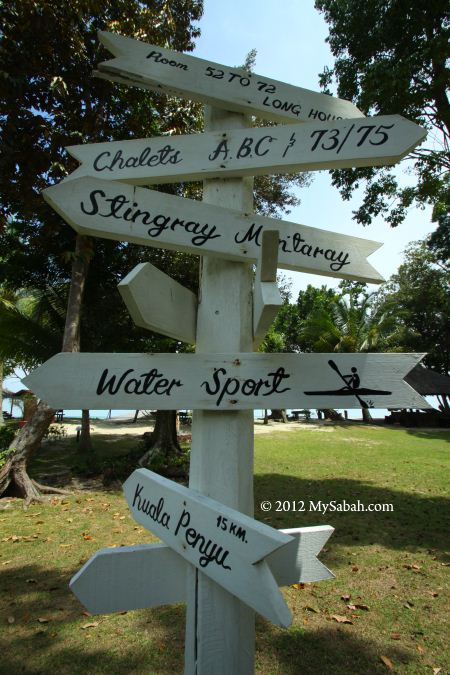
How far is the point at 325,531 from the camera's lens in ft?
4.99

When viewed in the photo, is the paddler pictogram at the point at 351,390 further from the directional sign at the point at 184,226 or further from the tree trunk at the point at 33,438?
the tree trunk at the point at 33,438

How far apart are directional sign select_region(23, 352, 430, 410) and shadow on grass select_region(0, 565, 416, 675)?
249 centimetres

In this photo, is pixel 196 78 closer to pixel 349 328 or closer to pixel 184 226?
A: pixel 184 226

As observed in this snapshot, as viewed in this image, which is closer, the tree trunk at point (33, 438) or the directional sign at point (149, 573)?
the directional sign at point (149, 573)

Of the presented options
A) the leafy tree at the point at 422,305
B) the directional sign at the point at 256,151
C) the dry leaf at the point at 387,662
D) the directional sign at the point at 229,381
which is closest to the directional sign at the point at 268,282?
the directional sign at the point at 229,381

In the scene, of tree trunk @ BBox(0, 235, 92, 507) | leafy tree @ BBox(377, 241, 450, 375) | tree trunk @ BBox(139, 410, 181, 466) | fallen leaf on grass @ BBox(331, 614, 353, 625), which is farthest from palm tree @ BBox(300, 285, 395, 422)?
fallen leaf on grass @ BBox(331, 614, 353, 625)

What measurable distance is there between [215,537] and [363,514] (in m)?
6.21

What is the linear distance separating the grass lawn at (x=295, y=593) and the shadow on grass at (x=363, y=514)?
0.06 ft

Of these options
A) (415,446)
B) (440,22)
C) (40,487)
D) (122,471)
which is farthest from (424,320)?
(40,487)

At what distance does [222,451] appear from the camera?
5.04ft

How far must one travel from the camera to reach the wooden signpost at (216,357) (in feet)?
4.49

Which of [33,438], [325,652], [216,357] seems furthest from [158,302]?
[33,438]

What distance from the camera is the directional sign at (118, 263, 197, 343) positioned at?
139 cm

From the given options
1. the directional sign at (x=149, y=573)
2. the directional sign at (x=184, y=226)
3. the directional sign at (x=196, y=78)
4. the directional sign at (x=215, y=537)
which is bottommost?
the directional sign at (x=149, y=573)
